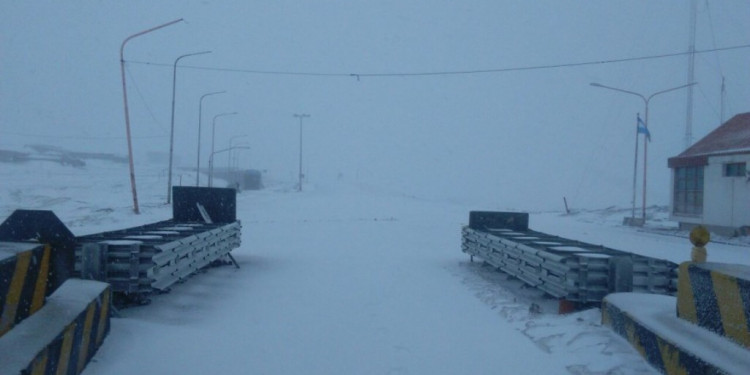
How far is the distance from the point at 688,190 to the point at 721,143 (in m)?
2.99

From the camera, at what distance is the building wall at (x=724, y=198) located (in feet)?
96.6

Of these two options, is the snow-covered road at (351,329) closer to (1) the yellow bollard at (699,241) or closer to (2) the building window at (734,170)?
(1) the yellow bollard at (699,241)

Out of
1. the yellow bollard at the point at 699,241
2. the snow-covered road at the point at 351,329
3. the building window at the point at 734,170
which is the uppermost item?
the building window at the point at 734,170

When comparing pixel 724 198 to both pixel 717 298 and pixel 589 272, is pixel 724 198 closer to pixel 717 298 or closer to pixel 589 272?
pixel 589 272

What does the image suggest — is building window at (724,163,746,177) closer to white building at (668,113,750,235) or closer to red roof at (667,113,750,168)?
white building at (668,113,750,235)

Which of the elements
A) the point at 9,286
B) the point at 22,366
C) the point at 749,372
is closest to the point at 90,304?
the point at 9,286

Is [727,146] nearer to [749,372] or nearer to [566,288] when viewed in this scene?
[566,288]

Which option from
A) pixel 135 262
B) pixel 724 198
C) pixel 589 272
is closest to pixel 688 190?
pixel 724 198

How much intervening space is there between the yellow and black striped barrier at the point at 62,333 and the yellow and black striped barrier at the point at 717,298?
5.30 metres

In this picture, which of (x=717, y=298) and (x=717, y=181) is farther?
(x=717, y=181)

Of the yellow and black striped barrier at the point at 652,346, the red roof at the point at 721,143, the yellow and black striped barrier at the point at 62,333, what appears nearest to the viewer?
the yellow and black striped barrier at the point at 62,333

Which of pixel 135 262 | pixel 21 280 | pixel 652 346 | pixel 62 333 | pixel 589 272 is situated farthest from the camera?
pixel 589 272

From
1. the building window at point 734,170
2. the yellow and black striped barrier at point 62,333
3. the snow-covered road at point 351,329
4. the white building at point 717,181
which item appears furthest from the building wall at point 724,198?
the yellow and black striped barrier at point 62,333

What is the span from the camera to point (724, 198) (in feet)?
100
